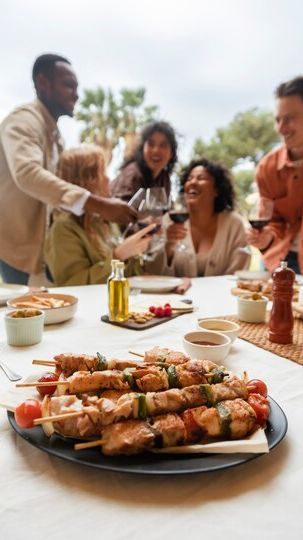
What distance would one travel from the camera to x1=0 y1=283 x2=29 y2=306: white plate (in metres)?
1.68

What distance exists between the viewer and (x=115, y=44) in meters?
4.92

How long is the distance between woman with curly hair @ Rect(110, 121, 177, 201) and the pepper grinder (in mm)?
1798

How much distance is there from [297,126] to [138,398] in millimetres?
2372

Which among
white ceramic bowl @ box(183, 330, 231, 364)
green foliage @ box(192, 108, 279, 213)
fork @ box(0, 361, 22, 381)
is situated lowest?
fork @ box(0, 361, 22, 381)

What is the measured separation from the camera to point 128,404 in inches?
25.6

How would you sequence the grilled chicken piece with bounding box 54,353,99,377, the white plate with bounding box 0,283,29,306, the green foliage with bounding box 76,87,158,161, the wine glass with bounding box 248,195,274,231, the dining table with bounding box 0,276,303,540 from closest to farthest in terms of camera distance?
the dining table with bounding box 0,276,303,540, the grilled chicken piece with bounding box 54,353,99,377, the white plate with bounding box 0,283,29,306, the wine glass with bounding box 248,195,274,231, the green foliage with bounding box 76,87,158,161

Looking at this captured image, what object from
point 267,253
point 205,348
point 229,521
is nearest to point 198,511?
point 229,521

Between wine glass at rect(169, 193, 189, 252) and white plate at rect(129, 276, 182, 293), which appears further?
wine glass at rect(169, 193, 189, 252)

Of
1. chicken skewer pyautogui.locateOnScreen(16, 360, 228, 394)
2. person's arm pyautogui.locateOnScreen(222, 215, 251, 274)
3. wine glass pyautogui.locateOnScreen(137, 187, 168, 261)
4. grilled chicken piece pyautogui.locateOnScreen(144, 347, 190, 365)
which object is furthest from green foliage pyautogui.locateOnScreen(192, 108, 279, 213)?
chicken skewer pyautogui.locateOnScreen(16, 360, 228, 394)

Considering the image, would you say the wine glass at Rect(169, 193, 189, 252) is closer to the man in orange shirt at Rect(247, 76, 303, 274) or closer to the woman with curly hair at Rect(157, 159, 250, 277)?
the woman with curly hair at Rect(157, 159, 250, 277)

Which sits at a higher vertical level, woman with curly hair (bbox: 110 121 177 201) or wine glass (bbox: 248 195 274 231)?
woman with curly hair (bbox: 110 121 177 201)

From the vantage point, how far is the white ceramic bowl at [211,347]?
3.43 feet

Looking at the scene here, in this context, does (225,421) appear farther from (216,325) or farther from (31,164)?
(31,164)

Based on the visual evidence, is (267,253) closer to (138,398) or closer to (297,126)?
(297,126)
